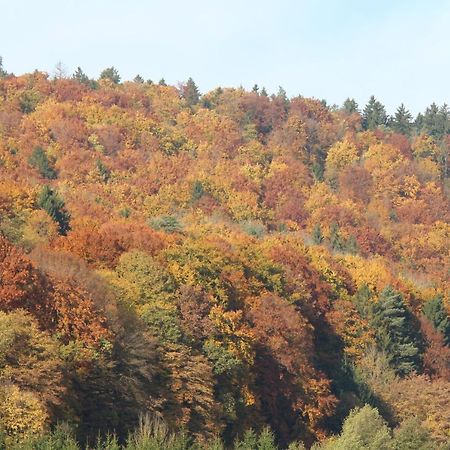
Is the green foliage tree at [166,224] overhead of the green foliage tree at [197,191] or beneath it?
beneath

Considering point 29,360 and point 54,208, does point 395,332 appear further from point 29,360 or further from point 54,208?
point 29,360

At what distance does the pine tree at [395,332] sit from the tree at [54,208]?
2840 centimetres

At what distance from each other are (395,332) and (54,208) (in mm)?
31880

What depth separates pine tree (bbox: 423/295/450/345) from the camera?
368 ft

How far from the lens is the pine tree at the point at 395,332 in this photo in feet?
323

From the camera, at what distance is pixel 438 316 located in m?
113

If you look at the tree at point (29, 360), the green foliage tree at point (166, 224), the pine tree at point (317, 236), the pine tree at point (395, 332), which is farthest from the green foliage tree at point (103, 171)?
the tree at point (29, 360)

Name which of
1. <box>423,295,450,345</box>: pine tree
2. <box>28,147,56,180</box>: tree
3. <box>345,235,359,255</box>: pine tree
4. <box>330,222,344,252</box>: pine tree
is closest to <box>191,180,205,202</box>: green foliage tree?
<box>330,222,344,252</box>: pine tree

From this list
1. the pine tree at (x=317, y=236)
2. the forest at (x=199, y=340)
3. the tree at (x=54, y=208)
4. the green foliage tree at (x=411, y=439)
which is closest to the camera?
the forest at (x=199, y=340)

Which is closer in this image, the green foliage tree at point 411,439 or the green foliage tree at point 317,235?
the green foliage tree at point 411,439

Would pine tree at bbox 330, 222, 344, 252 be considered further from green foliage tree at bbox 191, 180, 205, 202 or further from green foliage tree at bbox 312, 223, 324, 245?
green foliage tree at bbox 191, 180, 205, 202

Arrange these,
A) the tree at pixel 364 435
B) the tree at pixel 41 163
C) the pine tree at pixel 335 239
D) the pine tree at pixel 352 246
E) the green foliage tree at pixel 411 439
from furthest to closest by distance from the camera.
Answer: the tree at pixel 41 163, the pine tree at pixel 352 246, the pine tree at pixel 335 239, the green foliage tree at pixel 411 439, the tree at pixel 364 435

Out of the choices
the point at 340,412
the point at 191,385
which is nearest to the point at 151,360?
the point at 191,385

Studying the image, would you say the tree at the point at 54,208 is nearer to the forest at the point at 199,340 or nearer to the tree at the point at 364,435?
the forest at the point at 199,340
